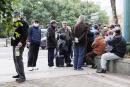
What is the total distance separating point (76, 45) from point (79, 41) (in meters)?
0.27

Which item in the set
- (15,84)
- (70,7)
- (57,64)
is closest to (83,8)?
(70,7)

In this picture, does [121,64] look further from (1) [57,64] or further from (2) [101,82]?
(1) [57,64]

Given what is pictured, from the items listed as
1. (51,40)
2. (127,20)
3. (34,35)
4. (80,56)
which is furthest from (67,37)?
(127,20)

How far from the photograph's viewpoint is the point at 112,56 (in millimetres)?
12828

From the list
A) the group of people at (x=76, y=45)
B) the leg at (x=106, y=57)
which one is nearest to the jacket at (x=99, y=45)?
the group of people at (x=76, y=45)

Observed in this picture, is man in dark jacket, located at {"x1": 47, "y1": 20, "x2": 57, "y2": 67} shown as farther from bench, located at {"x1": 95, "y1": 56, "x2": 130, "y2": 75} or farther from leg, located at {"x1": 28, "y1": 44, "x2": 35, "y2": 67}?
bench, located at {"x1": 95, "y1": 56, "x2": 130, "y2": 75}

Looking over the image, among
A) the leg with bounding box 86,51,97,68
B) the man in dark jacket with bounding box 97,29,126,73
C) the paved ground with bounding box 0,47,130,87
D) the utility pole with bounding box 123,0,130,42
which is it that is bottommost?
the paved ground with bounding box 0,47,130,87

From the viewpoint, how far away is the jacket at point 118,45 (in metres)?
12.8

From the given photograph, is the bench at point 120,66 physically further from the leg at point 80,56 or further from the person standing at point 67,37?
the person standing at point 67,37

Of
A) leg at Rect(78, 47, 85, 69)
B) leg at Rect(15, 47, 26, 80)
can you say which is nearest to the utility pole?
leg at Rect(78, 47, 85, 69)

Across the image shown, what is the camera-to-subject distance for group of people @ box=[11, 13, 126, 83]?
12820mm

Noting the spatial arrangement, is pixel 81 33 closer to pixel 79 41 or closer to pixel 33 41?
pixel 79 41

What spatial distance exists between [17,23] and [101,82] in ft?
18.4

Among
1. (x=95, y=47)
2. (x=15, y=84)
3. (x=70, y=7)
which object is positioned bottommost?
(x=15, y=84)
